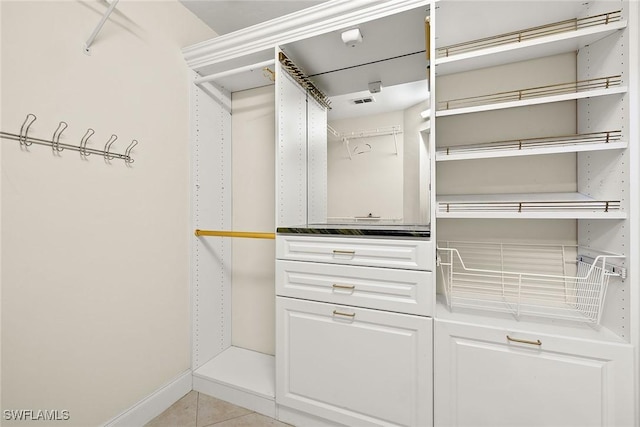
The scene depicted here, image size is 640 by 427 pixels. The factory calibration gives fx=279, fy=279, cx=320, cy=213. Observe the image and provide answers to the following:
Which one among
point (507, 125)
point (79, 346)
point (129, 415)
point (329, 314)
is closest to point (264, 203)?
point (329, 314)

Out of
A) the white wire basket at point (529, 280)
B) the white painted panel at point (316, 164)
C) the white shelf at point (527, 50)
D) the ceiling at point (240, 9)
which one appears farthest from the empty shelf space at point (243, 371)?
the ceiling at point (240, 9)

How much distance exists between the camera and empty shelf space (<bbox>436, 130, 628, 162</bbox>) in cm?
113

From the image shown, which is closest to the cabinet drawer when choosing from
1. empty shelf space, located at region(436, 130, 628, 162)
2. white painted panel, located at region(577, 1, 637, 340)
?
empty shelf space, located at region(436, 130, 628, 162)

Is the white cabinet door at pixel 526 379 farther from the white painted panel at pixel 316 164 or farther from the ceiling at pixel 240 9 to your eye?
Result: the ceiling at pixel 240 9

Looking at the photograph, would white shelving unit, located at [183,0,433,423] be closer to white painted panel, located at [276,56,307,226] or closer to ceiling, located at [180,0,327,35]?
white painted panel, located at [276,56,307,226]

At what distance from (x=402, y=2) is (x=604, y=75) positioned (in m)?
0.96

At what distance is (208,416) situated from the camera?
5.30ft

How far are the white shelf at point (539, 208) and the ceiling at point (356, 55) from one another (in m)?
0.74

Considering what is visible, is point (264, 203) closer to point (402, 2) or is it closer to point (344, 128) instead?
point (344, 128)

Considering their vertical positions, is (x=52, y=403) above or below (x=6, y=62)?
below

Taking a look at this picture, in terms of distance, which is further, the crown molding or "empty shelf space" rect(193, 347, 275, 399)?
"empty shelf space" rect(193, 347, 275, 399)

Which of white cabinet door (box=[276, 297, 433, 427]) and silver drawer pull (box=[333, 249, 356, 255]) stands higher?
silver drawer pull (box=[333, 249, 356, 255])

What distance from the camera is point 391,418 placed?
4.38 feet

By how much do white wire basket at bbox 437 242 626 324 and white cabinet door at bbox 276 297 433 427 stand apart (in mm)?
323
